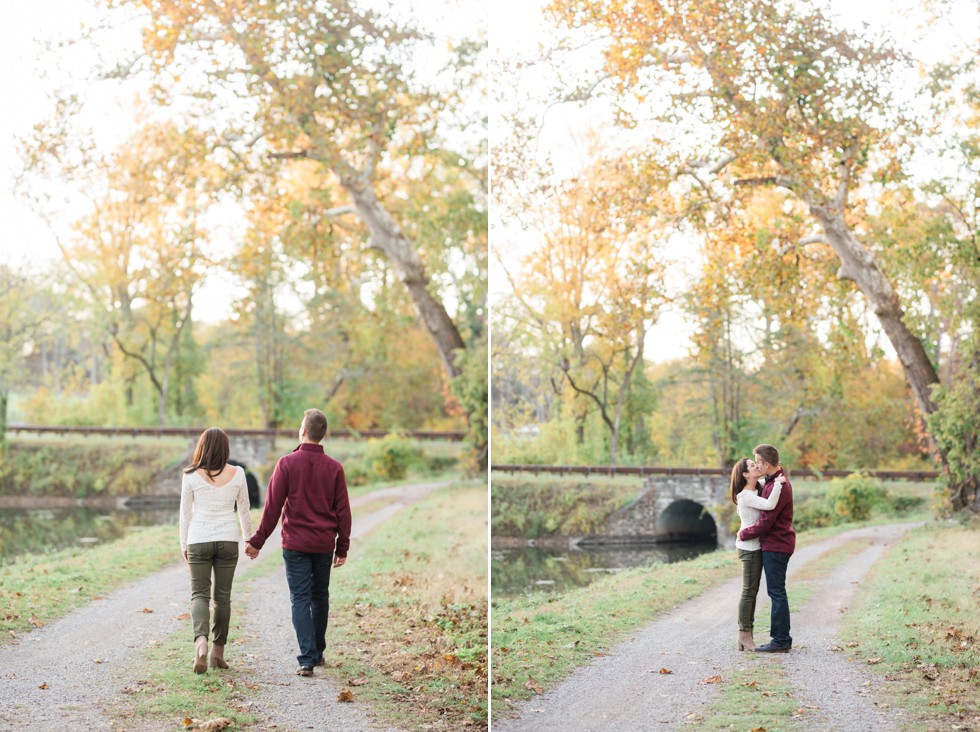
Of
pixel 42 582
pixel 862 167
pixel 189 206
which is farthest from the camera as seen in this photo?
pixel 189 206

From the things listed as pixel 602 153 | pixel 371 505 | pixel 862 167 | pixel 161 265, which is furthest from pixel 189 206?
pixel 862 167

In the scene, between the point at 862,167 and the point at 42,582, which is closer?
the point at 862,167

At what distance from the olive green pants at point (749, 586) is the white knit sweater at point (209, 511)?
2461mm

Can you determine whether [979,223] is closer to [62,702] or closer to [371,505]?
[371,505]

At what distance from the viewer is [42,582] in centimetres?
547

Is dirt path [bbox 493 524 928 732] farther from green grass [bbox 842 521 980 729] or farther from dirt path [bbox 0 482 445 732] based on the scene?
dirt path [bbox 0 482 445 732]

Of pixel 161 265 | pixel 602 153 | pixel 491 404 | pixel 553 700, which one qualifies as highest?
pixel 602 153

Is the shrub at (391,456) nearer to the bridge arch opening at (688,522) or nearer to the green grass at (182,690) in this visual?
the green grass at (182,690)

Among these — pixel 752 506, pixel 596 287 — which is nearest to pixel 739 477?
pixel 752 506

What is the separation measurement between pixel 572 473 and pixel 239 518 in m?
1.78

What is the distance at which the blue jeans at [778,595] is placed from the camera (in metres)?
4.87

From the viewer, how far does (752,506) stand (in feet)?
16.6

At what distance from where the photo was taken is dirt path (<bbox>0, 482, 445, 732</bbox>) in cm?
472

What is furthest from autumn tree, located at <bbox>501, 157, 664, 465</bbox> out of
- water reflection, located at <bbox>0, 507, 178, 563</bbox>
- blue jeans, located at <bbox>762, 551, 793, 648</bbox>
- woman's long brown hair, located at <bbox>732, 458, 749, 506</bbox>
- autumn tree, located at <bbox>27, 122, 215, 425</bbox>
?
water reflection, located at <bbox>0, 507, 178, 563</bbox>
